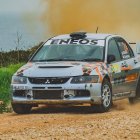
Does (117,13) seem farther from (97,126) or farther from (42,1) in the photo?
(97,126)

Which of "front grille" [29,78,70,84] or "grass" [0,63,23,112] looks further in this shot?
"grass" [0,63,23,112]

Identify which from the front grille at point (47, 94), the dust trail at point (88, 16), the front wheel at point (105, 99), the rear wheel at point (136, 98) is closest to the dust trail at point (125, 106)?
the rear wheel at point (136, 98)

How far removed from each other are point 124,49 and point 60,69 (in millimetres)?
2444

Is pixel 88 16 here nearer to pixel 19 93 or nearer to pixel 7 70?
pixel 7 70

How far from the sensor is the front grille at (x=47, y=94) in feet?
47.6

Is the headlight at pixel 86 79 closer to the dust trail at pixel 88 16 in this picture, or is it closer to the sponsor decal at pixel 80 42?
the sponsor decal at pixel 80 42

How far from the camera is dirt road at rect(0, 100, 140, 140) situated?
10.7 meters

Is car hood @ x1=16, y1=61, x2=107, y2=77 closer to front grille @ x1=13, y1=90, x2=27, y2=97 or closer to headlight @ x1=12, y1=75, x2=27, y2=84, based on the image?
headlight @ x1=12, y1=75, x2=27, y2=84

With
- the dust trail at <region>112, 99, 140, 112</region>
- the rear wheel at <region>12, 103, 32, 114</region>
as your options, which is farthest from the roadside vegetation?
the dust trail at <region>112, 99, 140, 112</region>

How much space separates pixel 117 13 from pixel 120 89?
38.6m

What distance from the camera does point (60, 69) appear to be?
1461cm

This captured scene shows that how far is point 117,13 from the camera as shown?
54.1m

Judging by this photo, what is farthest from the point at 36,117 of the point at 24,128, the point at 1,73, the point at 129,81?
the point at 1,73

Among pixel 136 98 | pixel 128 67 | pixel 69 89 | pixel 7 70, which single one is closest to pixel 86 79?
pixel 69 89
